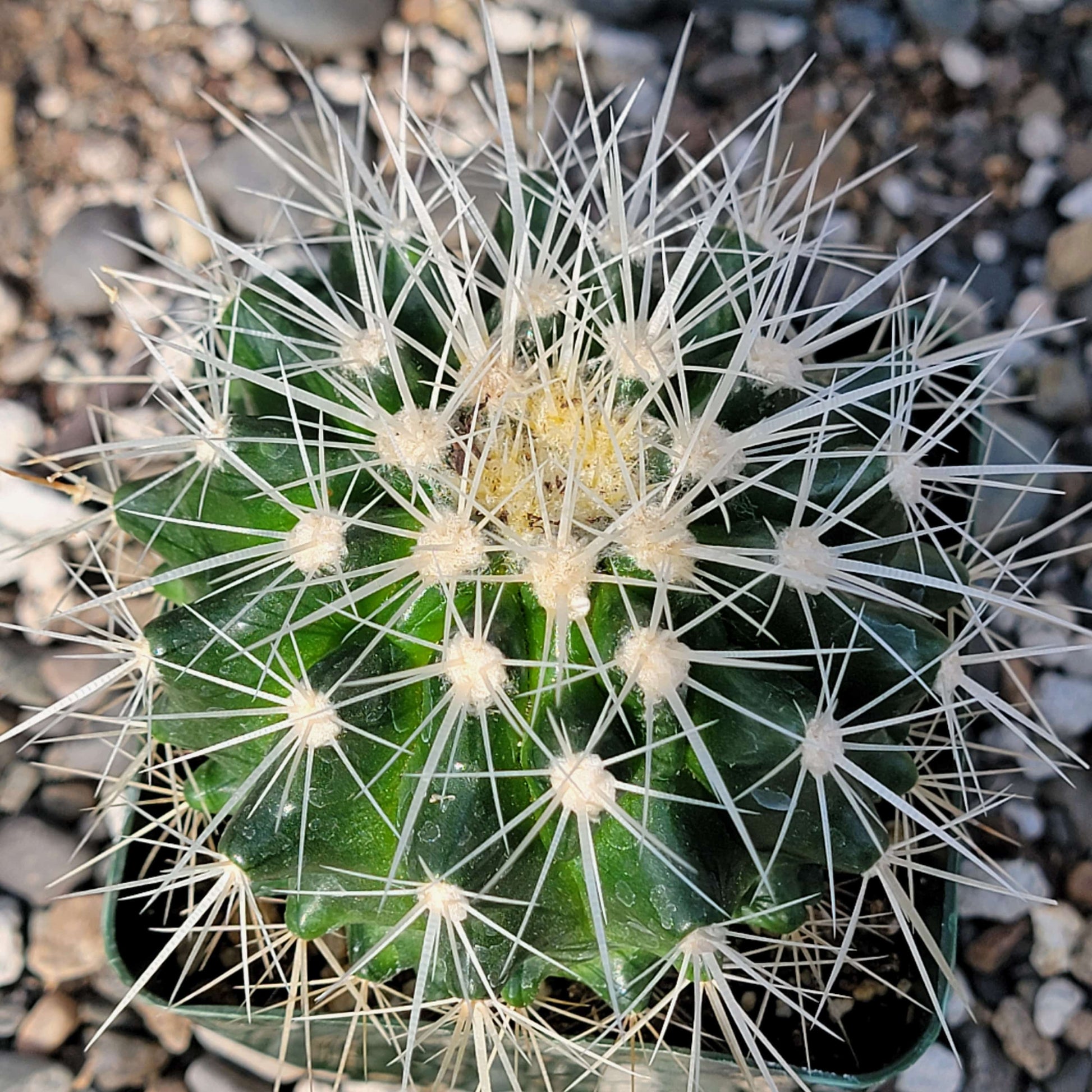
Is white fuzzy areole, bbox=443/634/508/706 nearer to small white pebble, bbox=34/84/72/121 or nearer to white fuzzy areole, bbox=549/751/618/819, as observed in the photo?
white fuzzy areole, bbox=549/751/618/819

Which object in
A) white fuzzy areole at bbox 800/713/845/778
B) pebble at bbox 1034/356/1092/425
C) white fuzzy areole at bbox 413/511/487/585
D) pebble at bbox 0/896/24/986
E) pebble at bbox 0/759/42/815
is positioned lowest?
pebble at bbox 0/896/24/986

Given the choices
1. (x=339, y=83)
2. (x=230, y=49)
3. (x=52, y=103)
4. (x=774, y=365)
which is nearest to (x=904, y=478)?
(x=774, y=365)

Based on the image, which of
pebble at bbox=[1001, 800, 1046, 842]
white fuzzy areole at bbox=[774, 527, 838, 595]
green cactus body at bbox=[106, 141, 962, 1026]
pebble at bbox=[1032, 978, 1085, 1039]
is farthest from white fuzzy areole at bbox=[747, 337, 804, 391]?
pebble at bbox=[1032, 978, 1085, 1039]

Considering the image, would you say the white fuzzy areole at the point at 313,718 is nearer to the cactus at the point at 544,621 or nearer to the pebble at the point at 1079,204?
the cactus at the point at 544,621

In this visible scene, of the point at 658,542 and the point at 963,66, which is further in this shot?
the point at 963,66

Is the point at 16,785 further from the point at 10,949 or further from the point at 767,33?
the point at 767,33

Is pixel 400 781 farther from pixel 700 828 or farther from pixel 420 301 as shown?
pixel 420 301

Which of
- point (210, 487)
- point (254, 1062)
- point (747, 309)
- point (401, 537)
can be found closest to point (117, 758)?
point (254, 1062)

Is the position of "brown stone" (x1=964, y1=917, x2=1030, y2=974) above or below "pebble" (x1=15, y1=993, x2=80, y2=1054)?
above
